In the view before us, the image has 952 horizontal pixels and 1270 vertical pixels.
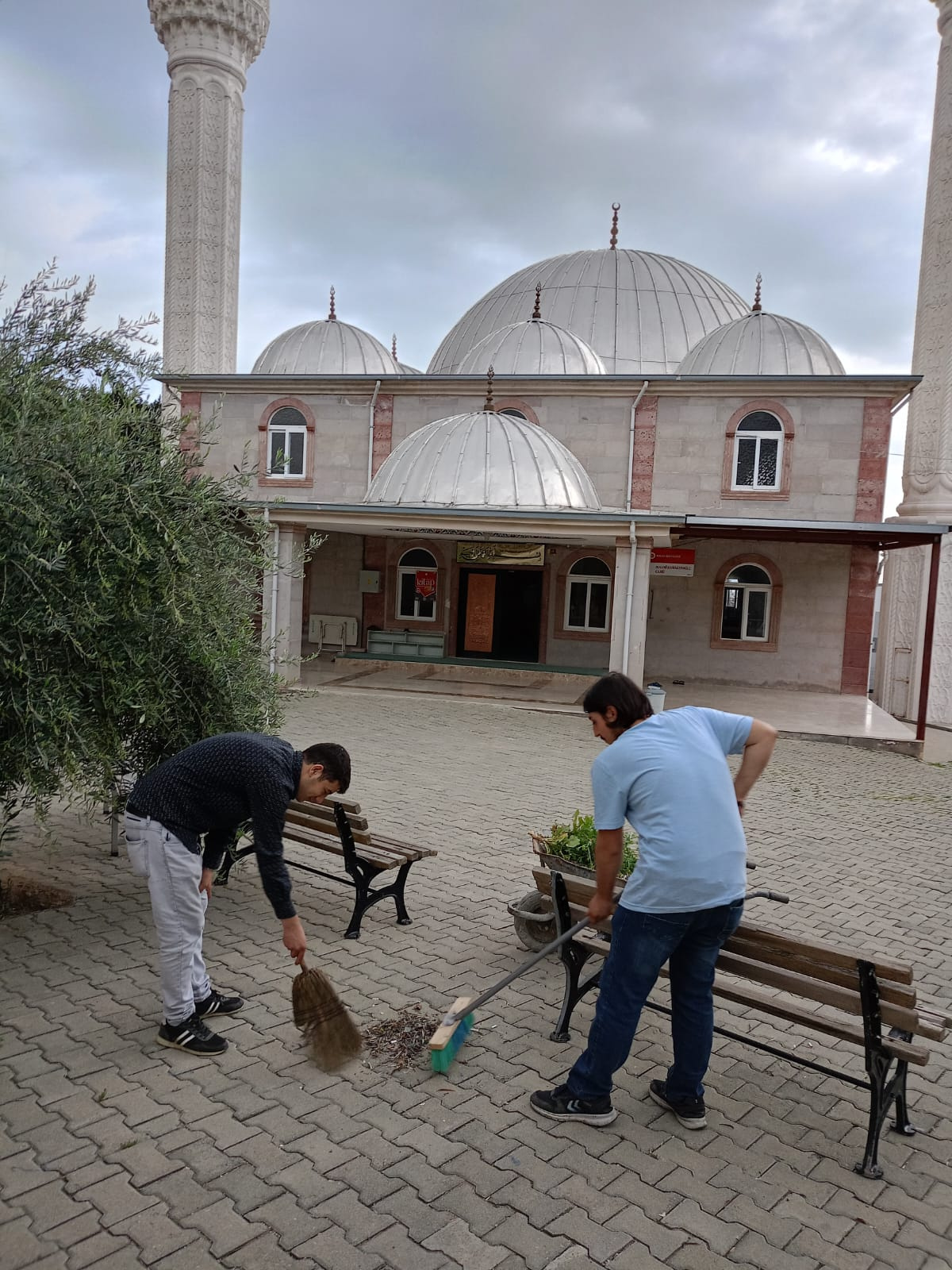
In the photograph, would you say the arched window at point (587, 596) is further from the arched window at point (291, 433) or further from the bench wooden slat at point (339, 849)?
the bench wooden slat at point (339, 849)

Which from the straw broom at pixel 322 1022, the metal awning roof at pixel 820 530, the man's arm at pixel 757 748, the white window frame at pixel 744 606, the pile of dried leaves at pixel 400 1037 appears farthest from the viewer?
the white window frame at pixel 744 606

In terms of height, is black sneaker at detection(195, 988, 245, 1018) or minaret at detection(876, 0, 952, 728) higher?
minaret at detection(876, 0, 952, 728)

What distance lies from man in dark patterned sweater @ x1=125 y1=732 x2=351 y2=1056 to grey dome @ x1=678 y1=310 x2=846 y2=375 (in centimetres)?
2143

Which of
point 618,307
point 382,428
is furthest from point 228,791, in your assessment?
point 618,307

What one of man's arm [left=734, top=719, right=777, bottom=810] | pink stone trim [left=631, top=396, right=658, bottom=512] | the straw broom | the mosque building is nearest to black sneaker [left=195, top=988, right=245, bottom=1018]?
the straw broom

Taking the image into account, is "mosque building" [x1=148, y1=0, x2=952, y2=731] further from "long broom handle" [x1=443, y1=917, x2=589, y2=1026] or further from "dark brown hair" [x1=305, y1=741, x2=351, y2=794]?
"dark brown hair" [x1=305, y1=741, x2=351, y2=794]

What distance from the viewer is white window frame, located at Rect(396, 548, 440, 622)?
22156 millimetres

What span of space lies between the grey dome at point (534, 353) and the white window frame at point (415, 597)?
5.58 meters

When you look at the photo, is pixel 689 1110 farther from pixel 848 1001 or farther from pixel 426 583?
pixel 426 583

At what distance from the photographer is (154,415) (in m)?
5.15

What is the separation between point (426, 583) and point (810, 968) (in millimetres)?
18739

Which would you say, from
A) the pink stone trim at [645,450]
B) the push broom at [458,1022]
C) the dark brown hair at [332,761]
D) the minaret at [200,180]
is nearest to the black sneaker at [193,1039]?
the push broom at [458,1022]

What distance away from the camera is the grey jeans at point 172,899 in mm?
3803

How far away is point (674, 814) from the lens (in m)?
3.30
